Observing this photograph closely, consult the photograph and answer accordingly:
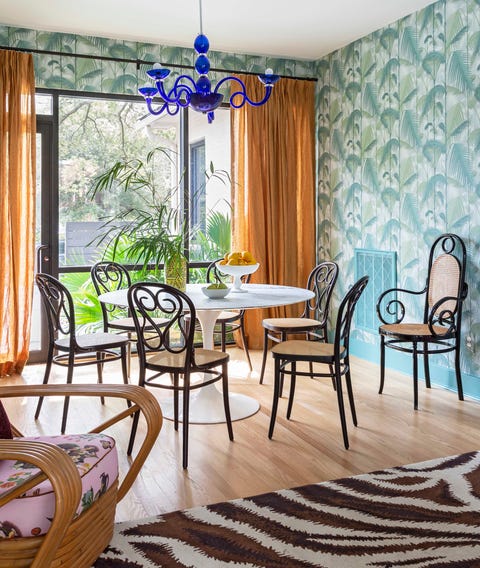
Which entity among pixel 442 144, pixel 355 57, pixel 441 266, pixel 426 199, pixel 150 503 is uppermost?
pixel 355 57

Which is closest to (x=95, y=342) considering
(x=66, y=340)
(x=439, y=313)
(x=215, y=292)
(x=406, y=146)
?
(x=66, y=340)

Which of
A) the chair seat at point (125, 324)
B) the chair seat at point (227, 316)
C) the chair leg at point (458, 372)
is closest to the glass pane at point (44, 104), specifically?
the chair seat at point (125, 324)

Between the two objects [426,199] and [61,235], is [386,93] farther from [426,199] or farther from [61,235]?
[61,235]

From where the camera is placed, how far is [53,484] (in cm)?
163

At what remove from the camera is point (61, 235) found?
5125 mm

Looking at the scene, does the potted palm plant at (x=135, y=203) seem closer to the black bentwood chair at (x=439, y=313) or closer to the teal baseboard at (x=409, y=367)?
the teal baseboard at (x=409, y=367)

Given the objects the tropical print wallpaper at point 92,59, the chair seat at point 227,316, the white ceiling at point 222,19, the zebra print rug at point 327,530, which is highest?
the white ceiling at point 222,19

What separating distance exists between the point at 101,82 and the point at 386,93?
2249 millimetres

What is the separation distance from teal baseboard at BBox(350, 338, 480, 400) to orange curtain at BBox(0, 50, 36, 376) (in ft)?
8.75

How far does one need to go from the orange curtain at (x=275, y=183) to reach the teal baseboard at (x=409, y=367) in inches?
30.1

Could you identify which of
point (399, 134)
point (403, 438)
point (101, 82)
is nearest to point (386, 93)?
point (399, 134)

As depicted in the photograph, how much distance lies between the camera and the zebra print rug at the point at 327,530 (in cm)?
218

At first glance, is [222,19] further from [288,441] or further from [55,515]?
[55,515]

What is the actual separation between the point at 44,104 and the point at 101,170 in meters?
0.67
